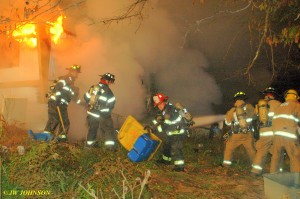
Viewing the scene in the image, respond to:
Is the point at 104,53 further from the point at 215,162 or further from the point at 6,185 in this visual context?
the point at 6,185

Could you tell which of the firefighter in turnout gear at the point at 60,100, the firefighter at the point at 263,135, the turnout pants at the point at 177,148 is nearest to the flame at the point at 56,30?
the firefighter in turnout gear at the point at 60,100

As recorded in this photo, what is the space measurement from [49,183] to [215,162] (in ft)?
14.3

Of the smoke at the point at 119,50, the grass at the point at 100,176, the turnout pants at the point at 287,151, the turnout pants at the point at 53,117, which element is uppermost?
the smoke at the point at 119,50

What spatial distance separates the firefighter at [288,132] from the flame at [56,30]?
6.66m

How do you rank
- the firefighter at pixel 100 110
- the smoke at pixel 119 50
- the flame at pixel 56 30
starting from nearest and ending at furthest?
the firefighter at pixel 100 110, the flame at pixel 56 30, the smoke at pixel 119 50

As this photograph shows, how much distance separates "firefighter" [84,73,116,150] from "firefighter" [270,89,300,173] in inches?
140

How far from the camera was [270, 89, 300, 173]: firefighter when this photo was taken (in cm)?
594

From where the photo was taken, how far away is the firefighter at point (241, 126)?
6812 mm

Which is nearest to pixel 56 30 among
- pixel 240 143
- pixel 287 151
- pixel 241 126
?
pixel 241 126

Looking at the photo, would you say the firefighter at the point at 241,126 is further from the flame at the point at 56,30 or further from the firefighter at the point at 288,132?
the flame at the point at 56,30

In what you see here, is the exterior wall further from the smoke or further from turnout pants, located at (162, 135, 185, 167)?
turnout pants, located at (162, 135, 185, 167)

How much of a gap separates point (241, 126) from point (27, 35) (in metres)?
6.63

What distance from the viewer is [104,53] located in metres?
10.0

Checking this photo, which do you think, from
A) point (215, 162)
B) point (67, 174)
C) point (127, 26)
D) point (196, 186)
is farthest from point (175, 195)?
point (127, 26)
